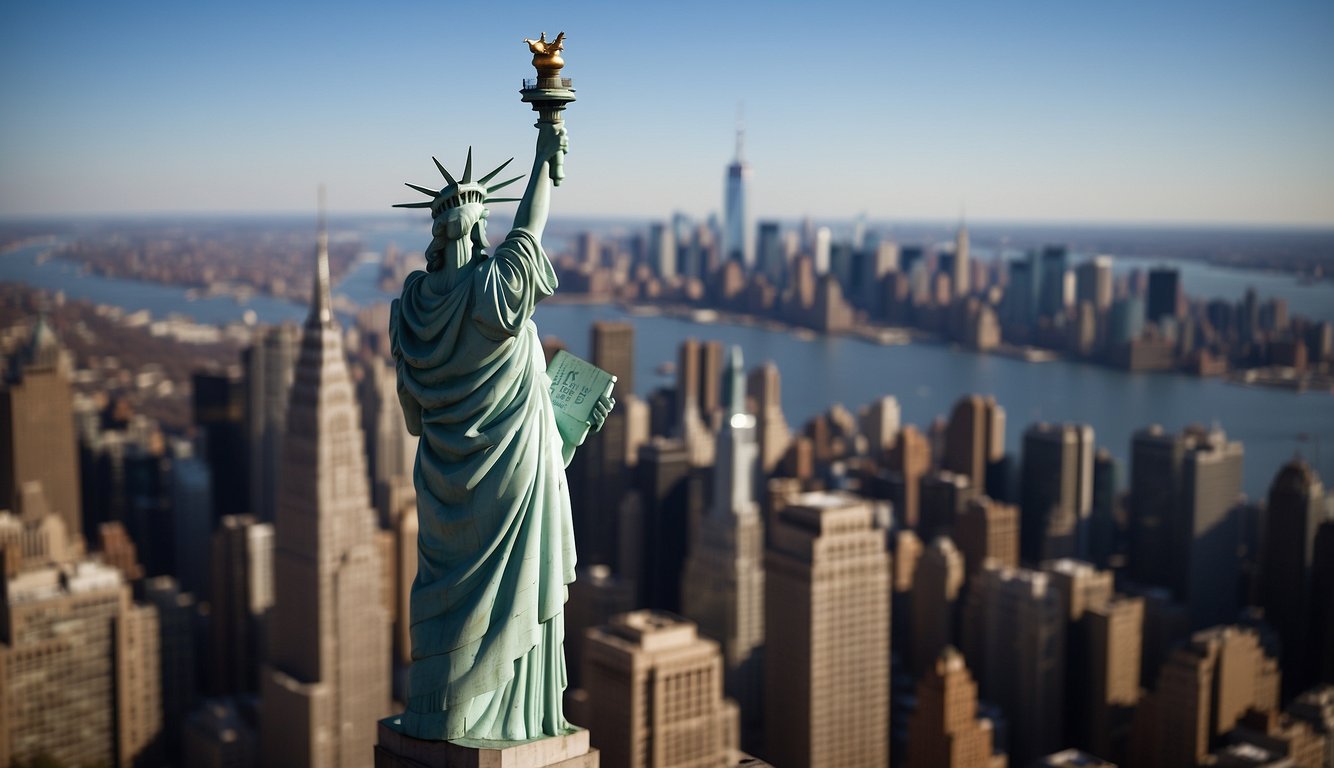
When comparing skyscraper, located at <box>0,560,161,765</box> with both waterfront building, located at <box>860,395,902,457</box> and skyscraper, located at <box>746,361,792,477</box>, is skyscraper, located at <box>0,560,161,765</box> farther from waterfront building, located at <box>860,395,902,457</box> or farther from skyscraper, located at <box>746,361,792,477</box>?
waterfront building, located at <box>860,395,902,457</box>

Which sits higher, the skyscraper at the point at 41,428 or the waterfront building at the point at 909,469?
the skyscraper at the point at 41,428

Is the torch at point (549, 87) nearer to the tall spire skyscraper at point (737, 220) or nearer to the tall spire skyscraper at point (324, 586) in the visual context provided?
the tall spire skyscraper at point (324, 586)

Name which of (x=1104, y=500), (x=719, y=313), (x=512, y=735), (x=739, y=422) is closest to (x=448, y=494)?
(x=512, y=735)

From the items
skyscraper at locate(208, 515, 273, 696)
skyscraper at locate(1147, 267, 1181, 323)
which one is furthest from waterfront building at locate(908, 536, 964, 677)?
skyscraper at locate(208, 515, 273, 696)

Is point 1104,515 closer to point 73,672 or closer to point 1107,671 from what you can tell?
point 1107,671

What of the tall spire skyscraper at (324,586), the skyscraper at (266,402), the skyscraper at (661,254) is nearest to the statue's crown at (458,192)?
the tall spire skyscraper at (324,586)
